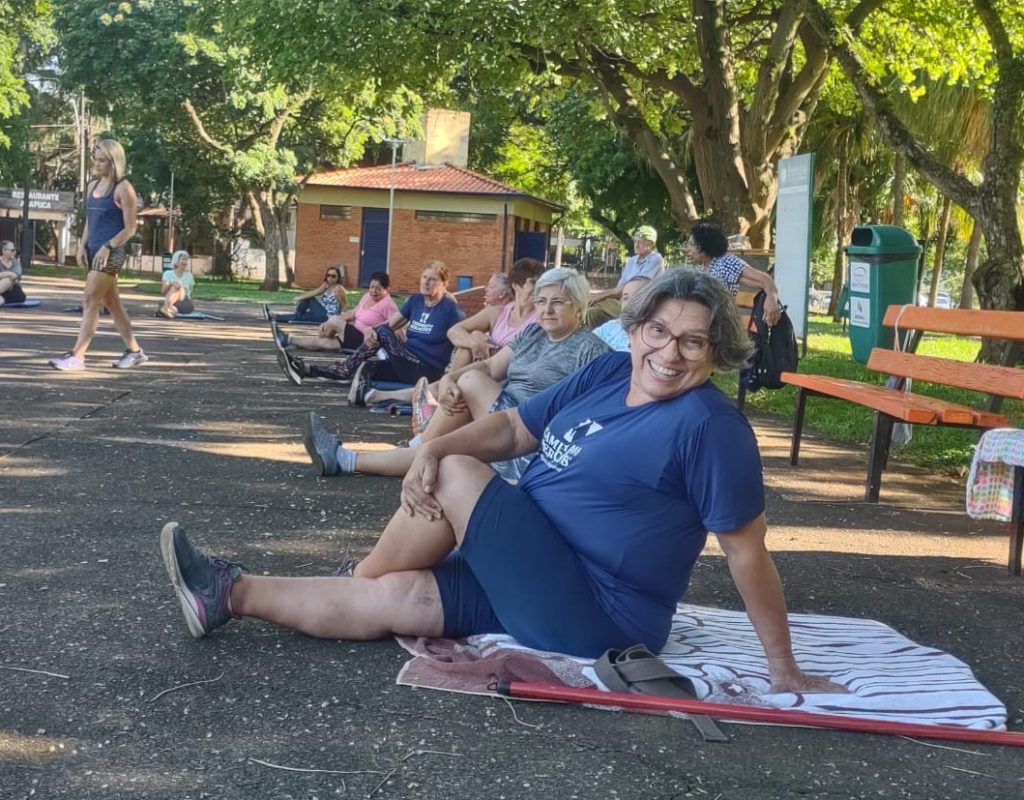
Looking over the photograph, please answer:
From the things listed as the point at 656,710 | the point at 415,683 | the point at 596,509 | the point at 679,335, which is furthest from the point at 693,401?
the point at 415,683

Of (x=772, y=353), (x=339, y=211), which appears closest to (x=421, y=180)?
(x=339, y=211)

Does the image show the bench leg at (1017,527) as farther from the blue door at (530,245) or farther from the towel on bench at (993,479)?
the blue door at (530,245)

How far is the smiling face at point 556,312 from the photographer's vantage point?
583cm

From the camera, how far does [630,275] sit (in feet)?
39.3

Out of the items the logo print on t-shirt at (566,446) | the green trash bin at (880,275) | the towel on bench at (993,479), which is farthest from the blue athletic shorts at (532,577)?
the green trash bin at (880,275)

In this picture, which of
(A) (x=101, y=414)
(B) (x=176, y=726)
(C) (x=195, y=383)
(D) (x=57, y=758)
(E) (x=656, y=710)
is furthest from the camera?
(C) (x=195, y=383)

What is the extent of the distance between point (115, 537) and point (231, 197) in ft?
146

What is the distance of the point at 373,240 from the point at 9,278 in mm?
25694

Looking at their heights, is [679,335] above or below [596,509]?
above

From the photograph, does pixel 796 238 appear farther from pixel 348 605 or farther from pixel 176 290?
pixel 176 290

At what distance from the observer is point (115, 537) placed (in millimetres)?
5086

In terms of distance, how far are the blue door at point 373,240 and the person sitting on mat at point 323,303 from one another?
97.7 feet

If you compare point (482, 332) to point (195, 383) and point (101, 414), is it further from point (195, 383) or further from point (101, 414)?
point (195, 383)

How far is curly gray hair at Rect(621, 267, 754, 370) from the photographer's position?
133 inches
